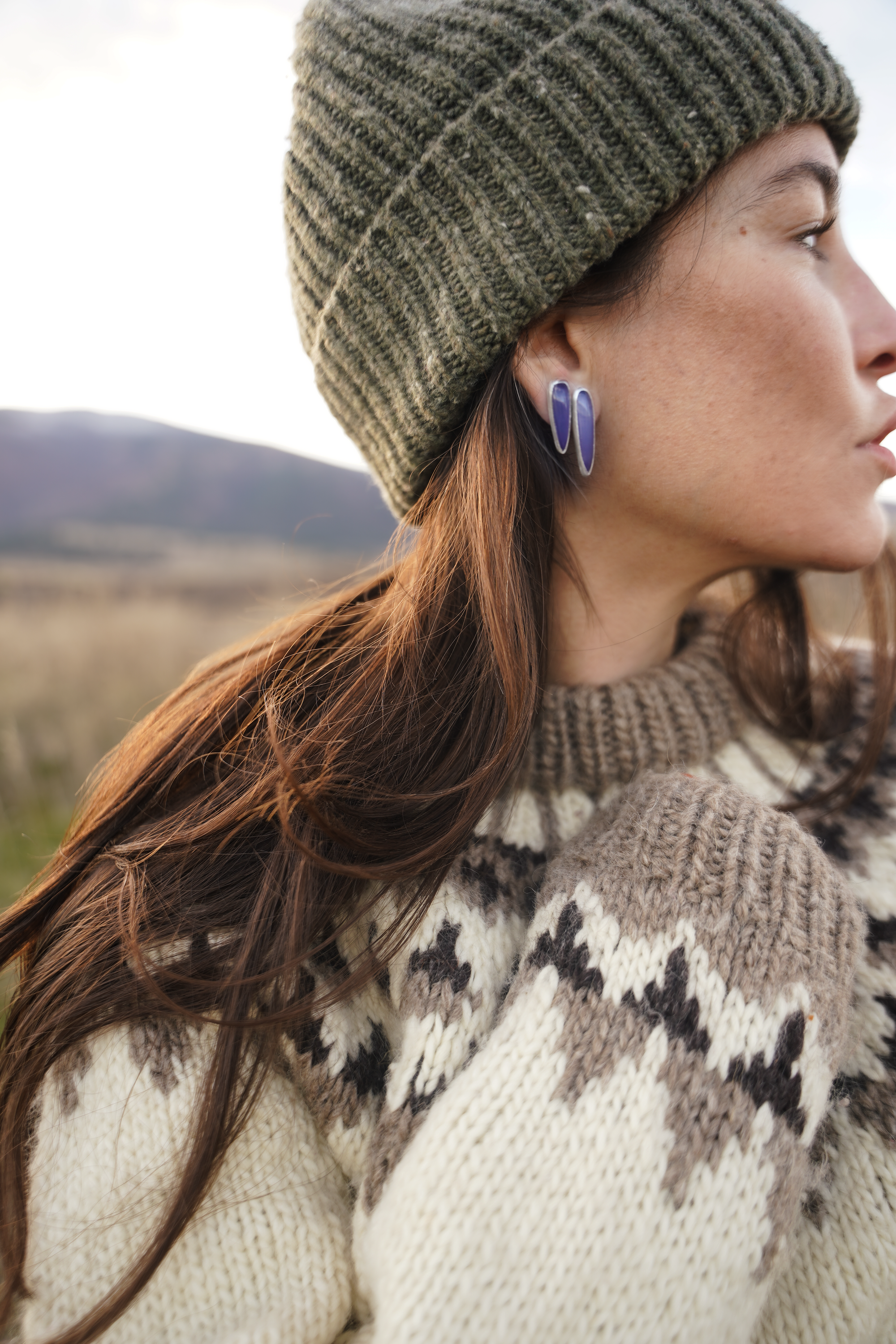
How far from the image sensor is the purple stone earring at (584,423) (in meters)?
1.21

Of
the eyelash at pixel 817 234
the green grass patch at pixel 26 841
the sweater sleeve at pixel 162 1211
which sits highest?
the eyelash at pixel 817 234

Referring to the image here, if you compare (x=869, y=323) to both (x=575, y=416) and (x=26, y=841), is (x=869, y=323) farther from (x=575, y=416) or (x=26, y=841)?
(x=26, y=841)

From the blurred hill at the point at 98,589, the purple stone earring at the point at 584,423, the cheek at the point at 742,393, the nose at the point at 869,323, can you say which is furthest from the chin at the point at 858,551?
the blurred hill at the point at 98,589

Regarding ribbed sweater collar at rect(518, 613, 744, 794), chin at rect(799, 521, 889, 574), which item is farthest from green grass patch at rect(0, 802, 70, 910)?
chin at rect(799, 521, 889, 574)

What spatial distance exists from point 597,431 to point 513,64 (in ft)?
1.85

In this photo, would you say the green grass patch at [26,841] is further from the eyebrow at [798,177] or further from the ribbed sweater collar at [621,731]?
the eyebrow at [798,177]

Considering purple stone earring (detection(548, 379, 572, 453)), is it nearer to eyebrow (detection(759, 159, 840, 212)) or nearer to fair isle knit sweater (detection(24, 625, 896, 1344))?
eyebrow (detection(759, 159, 840, 212))

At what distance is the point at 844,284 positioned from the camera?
3.94ft

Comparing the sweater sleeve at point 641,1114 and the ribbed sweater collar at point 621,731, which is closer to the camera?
the sweater sleeve at point 641,1114

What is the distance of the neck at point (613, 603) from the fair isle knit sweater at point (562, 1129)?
0.38 metres

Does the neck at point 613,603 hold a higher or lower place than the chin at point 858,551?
lower

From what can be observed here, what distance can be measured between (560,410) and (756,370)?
0.31 metres

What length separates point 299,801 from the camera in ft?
3.69

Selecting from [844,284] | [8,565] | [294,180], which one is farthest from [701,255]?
[8,565]
